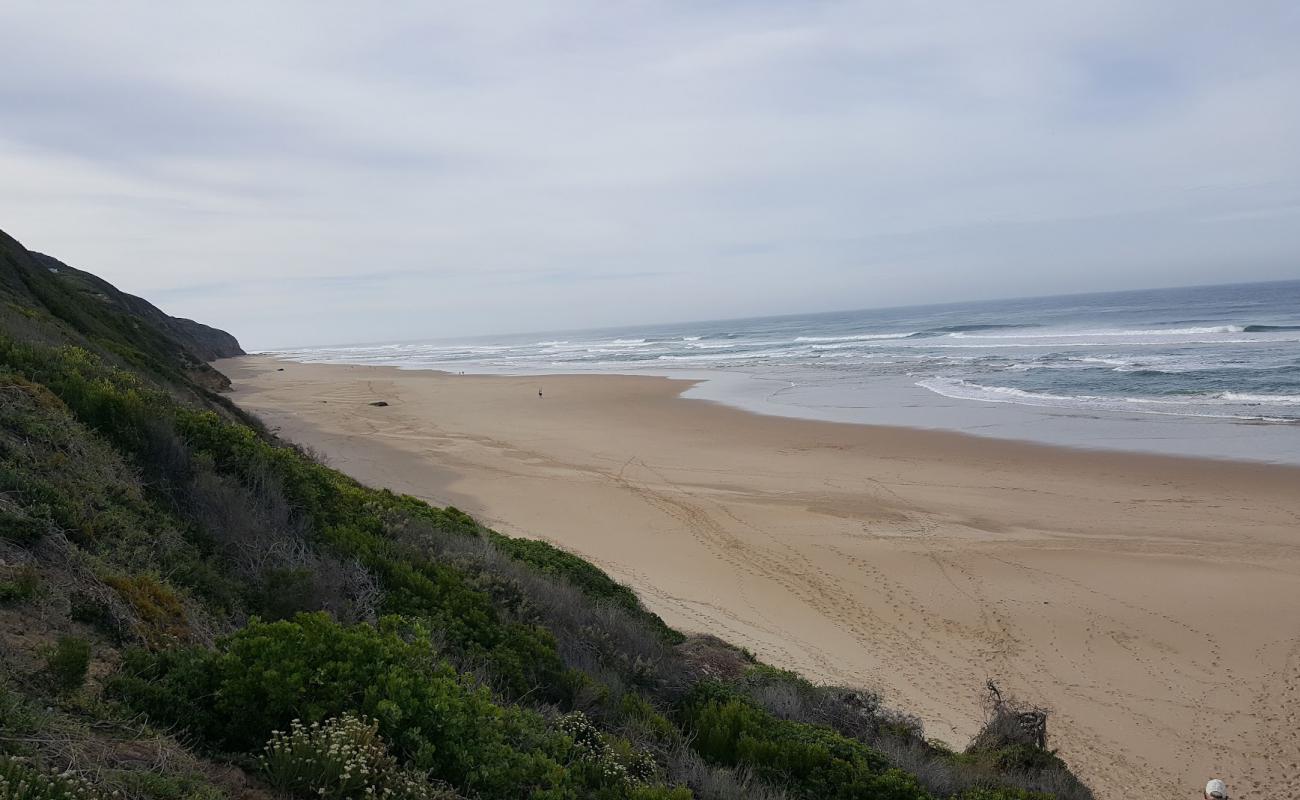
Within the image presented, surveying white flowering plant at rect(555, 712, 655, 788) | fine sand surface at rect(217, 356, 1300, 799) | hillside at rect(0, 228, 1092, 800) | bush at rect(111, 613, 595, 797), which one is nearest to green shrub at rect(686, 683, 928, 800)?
hillside at rect(0, 228, 1092, 800)

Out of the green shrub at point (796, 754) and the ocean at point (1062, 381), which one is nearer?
the green shrub at point (796, 754)

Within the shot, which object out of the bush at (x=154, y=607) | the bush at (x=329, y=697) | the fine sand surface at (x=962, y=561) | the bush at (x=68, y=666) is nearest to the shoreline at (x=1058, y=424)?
the fine sand surface at (x=962, y=561)

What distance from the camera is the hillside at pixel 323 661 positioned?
285cm

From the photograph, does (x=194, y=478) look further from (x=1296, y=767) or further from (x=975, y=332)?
(x=975, y=332)

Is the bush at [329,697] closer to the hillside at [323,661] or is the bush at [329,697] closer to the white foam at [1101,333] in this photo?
the hillside at [323,661]

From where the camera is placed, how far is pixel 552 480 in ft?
54.7

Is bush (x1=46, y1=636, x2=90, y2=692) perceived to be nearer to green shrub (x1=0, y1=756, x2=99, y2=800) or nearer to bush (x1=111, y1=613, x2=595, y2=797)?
bush (x1=111, y1=613, x2=595, y2=797)

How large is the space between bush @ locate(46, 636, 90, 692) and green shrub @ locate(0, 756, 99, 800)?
0.73 meters

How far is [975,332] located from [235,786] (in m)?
65.8

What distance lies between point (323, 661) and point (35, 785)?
1238mm

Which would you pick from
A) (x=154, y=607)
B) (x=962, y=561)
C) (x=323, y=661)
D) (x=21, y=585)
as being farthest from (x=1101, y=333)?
(x=21, y=585)

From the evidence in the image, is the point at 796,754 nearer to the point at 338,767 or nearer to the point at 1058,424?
the point at 338,767

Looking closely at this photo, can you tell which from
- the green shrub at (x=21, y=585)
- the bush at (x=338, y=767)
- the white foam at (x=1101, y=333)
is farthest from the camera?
the white foam at (x=1101, y=333)

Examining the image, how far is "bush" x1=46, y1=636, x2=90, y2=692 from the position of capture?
288cm
